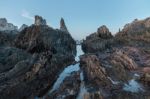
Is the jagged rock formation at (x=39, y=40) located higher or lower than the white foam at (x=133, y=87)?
higher

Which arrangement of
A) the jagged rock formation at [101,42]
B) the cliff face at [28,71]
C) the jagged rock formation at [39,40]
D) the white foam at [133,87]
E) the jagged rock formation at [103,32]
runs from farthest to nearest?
the jagged rock formation at [103,32] → the jagged rock formation at [101,42] → the jagged rock formation at [39,40] → the white foam at [133,87] → the cliff face at [28,71]

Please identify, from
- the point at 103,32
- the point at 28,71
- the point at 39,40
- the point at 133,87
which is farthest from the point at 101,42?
the point at 28,71

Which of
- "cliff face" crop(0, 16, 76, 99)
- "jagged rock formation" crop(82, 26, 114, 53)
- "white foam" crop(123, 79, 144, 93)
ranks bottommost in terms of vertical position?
"white foam" crop(123, 79, 144, 93)

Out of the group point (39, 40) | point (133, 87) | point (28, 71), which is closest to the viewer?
point (133, 87)

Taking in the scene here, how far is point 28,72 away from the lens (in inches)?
1260

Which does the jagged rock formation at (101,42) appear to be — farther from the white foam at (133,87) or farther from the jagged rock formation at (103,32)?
the white foam at (133,87)

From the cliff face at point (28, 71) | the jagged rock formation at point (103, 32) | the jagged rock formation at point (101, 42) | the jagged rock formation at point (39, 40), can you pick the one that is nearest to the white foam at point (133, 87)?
the cliff face at point (28, 71)

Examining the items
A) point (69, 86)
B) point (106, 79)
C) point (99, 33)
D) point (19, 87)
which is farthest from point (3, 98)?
point (99, 33)

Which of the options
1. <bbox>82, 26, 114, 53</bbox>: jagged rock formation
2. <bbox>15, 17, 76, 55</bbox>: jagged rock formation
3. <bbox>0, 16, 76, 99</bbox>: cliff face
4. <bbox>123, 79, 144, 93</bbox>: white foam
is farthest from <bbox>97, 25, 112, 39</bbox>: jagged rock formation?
<bbox>123, 79, 144, 93</bbox>: white foam

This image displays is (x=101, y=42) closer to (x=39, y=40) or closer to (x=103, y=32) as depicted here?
(x=103, y=32)

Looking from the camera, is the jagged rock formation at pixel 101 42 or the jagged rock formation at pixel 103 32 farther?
the jagged rock formation at pixel 103 32

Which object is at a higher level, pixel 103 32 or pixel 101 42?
pixel 103 32

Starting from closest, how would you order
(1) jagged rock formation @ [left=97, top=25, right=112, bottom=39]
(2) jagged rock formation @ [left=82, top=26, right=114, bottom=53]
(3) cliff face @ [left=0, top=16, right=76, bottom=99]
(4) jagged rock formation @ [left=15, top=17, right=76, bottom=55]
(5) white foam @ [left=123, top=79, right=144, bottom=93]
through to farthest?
(3) cliff face @ [left=0, top=16, right=76, bottom=99], (5) white foam @ [left=123, top=79, right=144, bottom=93], (4) jagged rock formation @ [left=15, top=17, right=76, bottom=55], (2) jagged rock formation @ [left=82, top=26, right=114, bottom=53], (1) jagged rock formation @ [left=97, top=25, right=112, bottom=39]

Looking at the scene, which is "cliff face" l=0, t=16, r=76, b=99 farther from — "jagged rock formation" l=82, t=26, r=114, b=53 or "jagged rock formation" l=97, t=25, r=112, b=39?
"jagged rock formation" l=97, t=25, r=112, b=39
